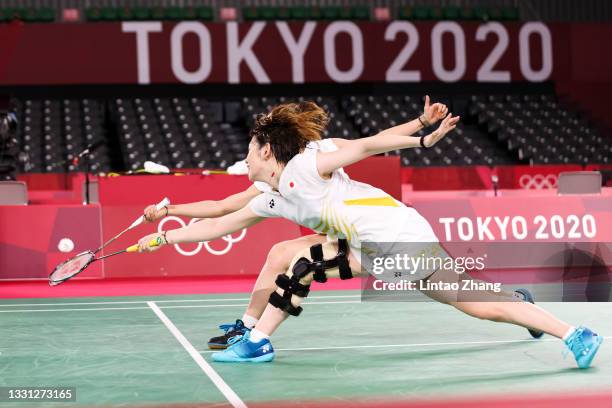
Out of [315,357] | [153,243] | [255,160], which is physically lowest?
[315,357]

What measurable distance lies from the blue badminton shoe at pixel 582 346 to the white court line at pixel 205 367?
1.67 meters

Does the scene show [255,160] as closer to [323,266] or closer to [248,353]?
[323,266]

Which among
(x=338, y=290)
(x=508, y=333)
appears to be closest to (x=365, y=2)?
(x=338, y=290)

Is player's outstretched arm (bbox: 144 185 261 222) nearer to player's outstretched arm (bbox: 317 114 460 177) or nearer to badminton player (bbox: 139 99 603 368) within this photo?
badminton player (bbox: 139 99 603 368)

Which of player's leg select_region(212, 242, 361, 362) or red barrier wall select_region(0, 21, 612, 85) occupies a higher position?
red barrier wall select_region(0, 21, 612, 85)

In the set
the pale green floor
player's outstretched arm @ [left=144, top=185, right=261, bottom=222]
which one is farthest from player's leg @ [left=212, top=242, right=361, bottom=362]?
player's outstretched arm @ [left=144, top=185, right=261, bottom=222]

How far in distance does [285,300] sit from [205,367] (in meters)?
0.54

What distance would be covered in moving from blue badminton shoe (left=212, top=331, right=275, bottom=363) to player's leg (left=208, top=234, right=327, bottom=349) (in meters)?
0.36

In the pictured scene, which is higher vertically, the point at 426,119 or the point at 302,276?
the point at 426,119

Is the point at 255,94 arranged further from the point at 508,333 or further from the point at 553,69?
the point at 508,333

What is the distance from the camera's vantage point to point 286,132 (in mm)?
5004

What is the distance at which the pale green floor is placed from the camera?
14.5ft

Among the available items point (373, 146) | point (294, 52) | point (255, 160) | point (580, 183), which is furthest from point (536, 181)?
point (373, 146)

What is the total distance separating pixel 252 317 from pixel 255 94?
1777cm
